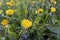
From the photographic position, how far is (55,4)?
1.51m

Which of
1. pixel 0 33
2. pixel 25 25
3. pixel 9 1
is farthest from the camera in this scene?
pixel 9 1

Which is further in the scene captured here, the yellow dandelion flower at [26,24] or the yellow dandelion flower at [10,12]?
the yellow dandelion flower at [10,12]

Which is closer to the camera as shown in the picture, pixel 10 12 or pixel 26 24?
pixel 26 24

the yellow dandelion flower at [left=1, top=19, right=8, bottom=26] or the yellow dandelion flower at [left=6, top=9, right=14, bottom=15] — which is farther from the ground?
the yellow dandelion flower at [left=6, top=9, right=14, bottom=15]

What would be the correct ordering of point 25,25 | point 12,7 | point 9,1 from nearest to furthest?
point 25,25 < point 12,7 < point 9,1

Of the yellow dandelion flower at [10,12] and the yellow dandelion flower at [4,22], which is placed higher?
the yellow dandelion flower at [10,12]

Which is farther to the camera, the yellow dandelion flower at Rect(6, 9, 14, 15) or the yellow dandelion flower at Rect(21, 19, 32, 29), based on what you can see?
the yellow dandelion flower at Rect(6, 9, 14, 15)

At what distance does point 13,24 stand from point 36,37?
18 cm

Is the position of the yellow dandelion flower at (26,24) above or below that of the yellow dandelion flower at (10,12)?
below

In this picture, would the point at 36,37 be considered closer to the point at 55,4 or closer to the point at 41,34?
the point at 41,34

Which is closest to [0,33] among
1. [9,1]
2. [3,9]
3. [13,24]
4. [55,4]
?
[13,24]

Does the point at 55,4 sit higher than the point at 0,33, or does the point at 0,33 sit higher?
the point at 55,4

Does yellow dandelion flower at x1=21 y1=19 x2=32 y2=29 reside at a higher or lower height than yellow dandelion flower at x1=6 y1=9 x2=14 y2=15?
lower

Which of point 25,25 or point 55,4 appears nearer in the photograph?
point 25,25
